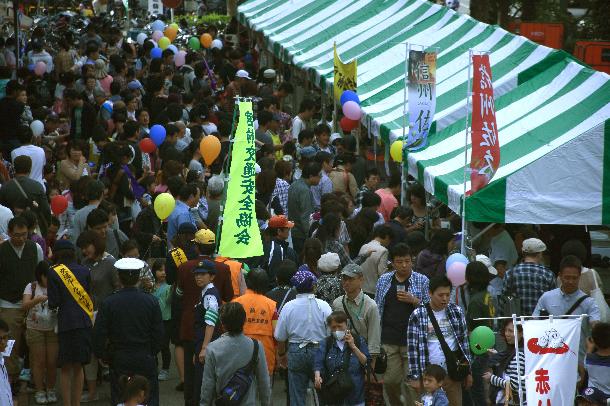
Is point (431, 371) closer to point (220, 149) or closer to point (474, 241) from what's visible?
point (474, 241)

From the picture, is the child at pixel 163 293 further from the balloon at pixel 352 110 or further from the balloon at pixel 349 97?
the balloon at pixel 349 97

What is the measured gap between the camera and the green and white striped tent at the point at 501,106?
35.0 feet

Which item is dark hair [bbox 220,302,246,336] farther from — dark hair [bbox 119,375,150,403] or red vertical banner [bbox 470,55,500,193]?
red vertical banner [bbox 470,55,500,193]

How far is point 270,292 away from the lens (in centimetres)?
979

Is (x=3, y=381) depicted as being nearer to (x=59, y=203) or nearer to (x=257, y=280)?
(x=257, y=280)

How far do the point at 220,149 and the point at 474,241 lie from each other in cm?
469

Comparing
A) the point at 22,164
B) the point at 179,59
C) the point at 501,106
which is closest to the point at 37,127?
the point at 22,164

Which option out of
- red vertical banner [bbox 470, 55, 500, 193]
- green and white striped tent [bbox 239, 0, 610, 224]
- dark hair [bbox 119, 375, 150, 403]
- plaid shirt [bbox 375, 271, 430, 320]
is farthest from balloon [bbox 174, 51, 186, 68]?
dark hair [bbox 119, 375, 150, 403]

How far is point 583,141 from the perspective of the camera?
10719mm

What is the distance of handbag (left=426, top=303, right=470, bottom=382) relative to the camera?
8.90m

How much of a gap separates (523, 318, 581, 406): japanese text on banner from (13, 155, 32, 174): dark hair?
253 inches

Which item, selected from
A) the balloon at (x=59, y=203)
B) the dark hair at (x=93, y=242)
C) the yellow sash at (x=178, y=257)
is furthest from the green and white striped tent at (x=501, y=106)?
the balloon at (x=59, y=203)

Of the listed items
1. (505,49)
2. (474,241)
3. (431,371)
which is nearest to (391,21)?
(505,49)

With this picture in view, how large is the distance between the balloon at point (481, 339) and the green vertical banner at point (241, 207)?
89.9 inches
